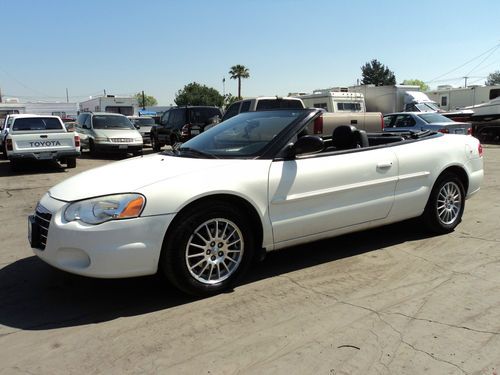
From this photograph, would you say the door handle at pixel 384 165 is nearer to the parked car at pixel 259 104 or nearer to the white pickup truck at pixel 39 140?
the parked car at pixel 259 104

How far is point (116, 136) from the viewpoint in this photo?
16.6m

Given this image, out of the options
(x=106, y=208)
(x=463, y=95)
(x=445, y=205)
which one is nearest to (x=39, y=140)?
(x=106, y=208)

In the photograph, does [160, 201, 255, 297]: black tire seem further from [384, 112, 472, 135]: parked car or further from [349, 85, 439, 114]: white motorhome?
[349, 85, 439, 114]: white motorhome

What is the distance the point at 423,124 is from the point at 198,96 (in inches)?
3330

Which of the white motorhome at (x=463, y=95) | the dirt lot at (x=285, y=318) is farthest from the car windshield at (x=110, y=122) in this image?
the white motorhome at (x=463, y=95)

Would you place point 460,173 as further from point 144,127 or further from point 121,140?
point 144,127

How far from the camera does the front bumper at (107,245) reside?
11.2 ft

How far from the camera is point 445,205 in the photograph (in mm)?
5414

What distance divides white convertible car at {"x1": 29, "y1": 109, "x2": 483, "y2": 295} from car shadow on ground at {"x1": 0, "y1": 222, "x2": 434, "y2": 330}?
1.08 feet

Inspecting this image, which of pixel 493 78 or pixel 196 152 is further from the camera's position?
pixel 493 78

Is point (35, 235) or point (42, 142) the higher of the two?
point (42, 142)

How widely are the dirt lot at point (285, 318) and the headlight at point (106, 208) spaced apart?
2.44 ft

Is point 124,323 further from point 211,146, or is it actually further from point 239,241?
point 211,146

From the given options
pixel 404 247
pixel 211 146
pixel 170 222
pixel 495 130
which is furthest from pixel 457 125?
pixel 170 222
